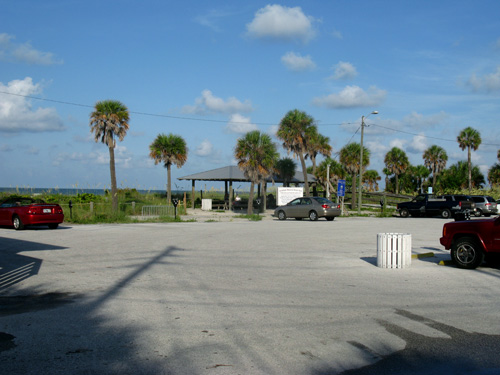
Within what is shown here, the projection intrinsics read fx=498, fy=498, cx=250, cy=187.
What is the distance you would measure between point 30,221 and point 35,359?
676 inches

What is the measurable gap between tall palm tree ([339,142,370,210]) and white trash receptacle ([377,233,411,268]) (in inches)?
1511

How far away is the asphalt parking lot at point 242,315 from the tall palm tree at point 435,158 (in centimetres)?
5799

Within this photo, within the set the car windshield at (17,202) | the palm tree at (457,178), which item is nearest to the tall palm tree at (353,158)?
the palm tree at (457,178)

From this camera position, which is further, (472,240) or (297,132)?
(297,132)

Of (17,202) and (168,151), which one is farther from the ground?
(168,151)

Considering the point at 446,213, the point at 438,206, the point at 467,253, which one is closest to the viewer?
the point at 467,253

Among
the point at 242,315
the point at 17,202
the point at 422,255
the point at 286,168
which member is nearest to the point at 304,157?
the point at 286,168

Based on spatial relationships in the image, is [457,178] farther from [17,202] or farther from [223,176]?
[17,202]

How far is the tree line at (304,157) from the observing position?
3891 cm

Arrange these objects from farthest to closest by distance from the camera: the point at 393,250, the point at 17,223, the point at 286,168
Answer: the point at 286,168
the point at 17,223
the point at 393,250

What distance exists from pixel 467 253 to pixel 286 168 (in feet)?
125

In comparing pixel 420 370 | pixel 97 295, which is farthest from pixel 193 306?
pixel 420 370

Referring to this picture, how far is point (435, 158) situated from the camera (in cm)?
6756

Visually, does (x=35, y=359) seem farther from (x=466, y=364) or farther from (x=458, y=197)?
(x=458, y=197)
